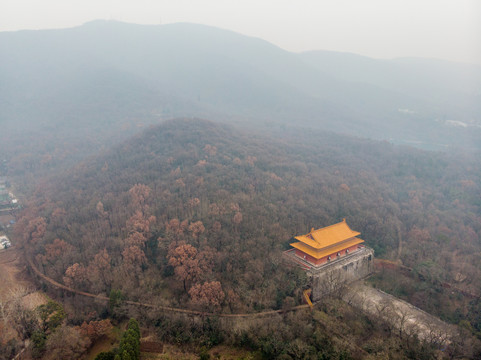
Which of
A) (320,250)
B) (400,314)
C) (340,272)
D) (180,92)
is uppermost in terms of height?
(180,92)

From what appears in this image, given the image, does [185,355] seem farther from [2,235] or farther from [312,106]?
[312,106]

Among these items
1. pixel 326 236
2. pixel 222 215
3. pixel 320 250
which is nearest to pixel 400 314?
pixel 320 250

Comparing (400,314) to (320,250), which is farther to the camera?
(320,250)

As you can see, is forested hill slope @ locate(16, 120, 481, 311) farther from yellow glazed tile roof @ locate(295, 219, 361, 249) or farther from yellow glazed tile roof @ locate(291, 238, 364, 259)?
yellow glazed tile roof @ locate(295, 219, 361, 249)

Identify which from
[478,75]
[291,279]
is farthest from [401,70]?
[291,279]

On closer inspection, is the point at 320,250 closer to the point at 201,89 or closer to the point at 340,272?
the point at 340,272

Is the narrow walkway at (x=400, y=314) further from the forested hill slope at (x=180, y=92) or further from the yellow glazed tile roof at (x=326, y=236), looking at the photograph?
the forested hill slope at (x=180, y=92)
